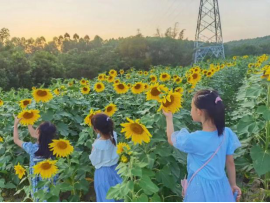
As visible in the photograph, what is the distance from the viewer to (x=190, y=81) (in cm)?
465

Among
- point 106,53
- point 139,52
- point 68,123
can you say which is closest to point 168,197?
point 68,123

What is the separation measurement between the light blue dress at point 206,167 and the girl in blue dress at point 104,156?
73 centimetres

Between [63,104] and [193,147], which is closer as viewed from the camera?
[193,147]

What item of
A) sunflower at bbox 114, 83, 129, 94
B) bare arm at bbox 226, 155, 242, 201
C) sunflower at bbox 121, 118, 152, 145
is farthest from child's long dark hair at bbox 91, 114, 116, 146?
sunflower at bbox 114, 83, 129, 94

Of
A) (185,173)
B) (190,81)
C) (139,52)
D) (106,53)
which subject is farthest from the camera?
(139,52)

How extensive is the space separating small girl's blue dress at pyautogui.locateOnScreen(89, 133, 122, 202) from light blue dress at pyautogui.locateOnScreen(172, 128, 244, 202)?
74 centimetres

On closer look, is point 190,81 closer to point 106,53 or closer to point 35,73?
point 35,73

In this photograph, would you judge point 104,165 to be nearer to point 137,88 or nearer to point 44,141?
point 44,141

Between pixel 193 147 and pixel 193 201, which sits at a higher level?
pixel 193 147

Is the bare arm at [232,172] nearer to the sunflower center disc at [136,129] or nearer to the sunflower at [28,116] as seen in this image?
the sunflower center disc at [136,129]

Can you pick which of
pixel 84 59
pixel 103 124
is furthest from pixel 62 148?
pixel 84 59

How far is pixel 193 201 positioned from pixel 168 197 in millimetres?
578

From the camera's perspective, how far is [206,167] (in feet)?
7.06

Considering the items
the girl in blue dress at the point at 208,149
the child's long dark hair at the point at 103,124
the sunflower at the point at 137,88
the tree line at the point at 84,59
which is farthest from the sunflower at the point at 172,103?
the tree line at the point at 84,59
